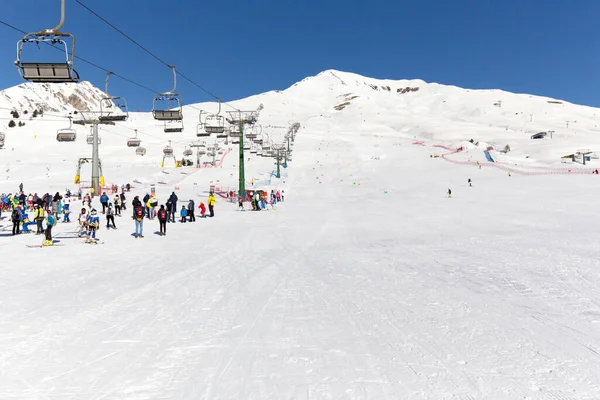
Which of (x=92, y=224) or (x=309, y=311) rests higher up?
(x=92, y=224)

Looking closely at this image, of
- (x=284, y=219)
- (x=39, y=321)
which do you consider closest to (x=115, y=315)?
(x=39, y=321)

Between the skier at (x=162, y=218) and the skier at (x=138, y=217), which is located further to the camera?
the skier at (x=162, y=218)

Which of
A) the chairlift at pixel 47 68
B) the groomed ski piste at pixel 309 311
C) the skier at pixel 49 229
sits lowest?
the groomed ski piste at pixel 309 311

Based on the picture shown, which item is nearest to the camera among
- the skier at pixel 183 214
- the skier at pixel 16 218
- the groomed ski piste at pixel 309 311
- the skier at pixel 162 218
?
the groomed ski piste at pixel 309 311

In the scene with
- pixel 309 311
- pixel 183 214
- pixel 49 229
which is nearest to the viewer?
pixel 309 311

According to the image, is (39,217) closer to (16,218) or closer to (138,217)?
(16,218)

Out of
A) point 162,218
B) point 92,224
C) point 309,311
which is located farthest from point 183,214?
point 309,311

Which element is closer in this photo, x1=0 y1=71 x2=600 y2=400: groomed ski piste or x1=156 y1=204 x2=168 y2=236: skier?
x1=0 y1=71 x2=600 y2=400: groomed ski piste

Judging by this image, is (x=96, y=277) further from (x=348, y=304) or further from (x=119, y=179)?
(x=119, y=179)

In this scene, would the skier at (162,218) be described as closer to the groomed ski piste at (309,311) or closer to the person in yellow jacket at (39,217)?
the groomed ski piste at (309,311)

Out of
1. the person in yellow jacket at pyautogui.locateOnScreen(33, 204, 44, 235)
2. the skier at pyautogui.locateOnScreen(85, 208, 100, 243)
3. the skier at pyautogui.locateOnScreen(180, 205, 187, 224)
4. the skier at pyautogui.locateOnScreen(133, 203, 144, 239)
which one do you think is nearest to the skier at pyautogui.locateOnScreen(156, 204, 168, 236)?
the skier at pyautogui.locateOnScreen(133, 203, 144, 239)

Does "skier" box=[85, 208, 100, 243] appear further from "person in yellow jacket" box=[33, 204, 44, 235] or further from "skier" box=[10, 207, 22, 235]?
"skier" box=[10, 207, 22, 235]

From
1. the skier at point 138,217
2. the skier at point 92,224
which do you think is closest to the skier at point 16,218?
the skier at point 92,224

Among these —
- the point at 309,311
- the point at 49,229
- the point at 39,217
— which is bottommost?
the point at 309,311
